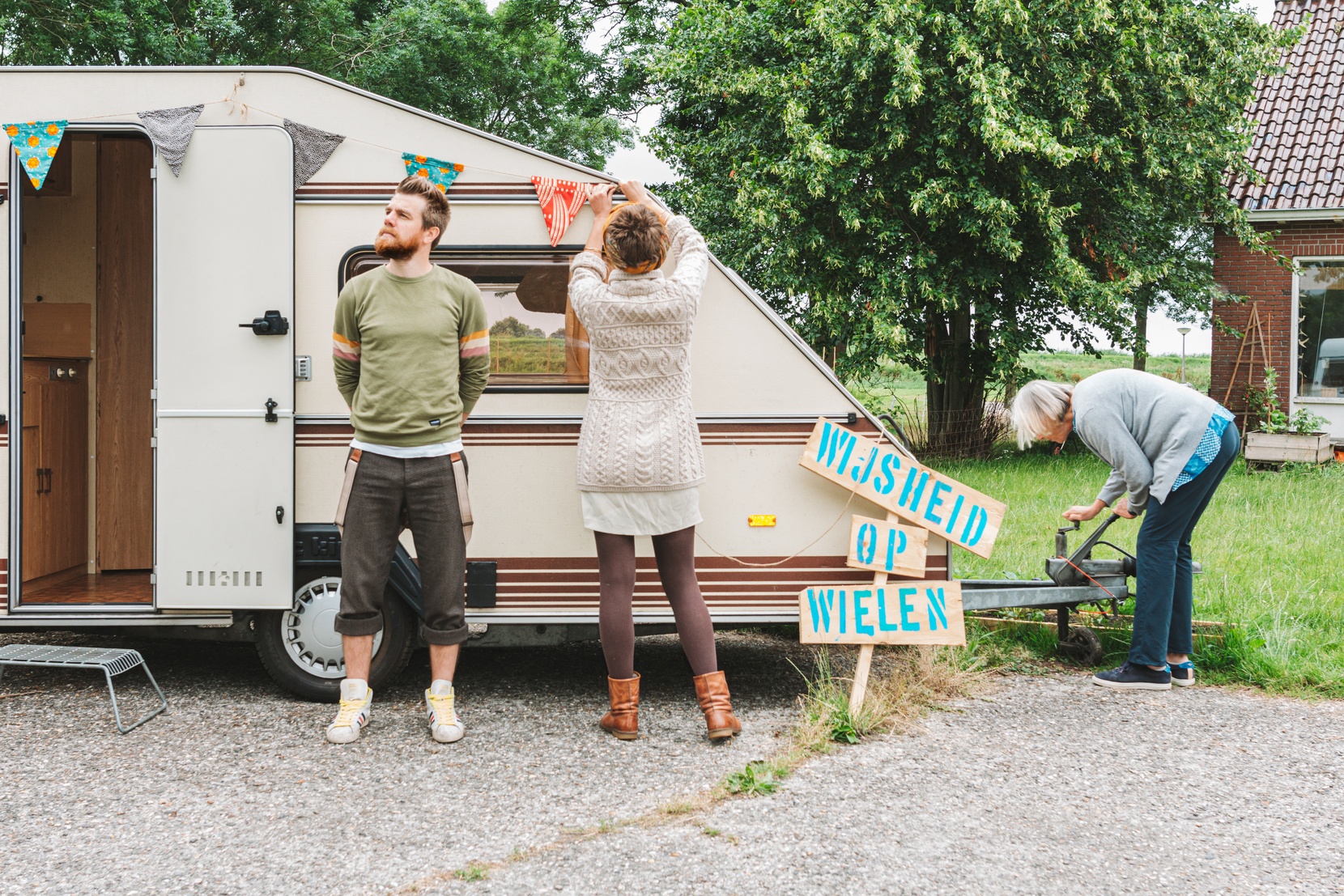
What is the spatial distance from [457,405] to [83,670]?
102 inches

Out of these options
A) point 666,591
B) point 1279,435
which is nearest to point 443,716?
point 666,591

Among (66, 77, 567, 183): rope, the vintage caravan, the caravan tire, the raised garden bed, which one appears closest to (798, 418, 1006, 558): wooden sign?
the vintage caravan

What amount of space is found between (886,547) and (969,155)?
29.7 feet

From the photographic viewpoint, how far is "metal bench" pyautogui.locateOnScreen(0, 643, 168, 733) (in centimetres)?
442

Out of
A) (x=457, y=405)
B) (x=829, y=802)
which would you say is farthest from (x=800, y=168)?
(x=829, y=802)

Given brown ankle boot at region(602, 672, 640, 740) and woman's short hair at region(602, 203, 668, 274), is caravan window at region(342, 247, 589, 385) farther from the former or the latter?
brown ankle boot at region(602, 672, 640, 740)

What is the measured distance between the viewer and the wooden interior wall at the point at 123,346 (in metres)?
5.96

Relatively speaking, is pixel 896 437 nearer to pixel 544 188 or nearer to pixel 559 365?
pixel 559 365

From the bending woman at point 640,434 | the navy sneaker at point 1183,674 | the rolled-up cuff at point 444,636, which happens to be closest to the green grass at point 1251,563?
the navy sneaker at point 1183,674

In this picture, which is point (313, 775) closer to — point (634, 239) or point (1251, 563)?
point (634, 239)

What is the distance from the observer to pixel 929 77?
12.3m

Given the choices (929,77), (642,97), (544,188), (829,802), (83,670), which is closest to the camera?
(829,802)

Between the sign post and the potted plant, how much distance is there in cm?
1038

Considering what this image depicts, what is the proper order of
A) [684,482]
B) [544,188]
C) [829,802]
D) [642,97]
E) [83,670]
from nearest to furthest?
1. [829,802]
2. [684,482]
3. [544,188]
4. [83,670]
5. [642,97]
